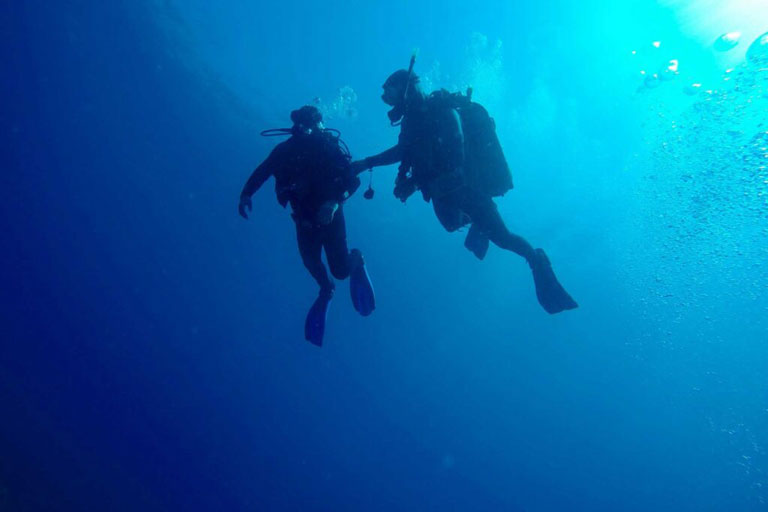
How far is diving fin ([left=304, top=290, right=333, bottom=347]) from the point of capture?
18.9 feet

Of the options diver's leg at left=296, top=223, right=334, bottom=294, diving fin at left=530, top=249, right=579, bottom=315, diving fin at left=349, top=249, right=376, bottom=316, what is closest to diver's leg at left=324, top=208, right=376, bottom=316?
diving fin at left=349, top=249, right=376, bottom=316

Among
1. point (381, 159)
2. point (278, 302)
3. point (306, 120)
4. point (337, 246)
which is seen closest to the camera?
point (306, 120)

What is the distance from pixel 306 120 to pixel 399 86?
3.80 feet

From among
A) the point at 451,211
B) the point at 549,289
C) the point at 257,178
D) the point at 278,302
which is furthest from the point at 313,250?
the point at 278,302

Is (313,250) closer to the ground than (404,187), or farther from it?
closer to the ground

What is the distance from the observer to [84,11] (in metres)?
23.2

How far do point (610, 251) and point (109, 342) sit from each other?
42.4 metres

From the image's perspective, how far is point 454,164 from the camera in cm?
490

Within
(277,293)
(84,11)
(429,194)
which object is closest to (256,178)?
(429,194)

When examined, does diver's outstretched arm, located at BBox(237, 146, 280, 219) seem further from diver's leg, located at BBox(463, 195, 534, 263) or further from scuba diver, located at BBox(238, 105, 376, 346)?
diver's leg, located at BBox(463, 195, 534, 263)

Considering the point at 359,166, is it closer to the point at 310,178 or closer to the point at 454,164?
the point at 310,178

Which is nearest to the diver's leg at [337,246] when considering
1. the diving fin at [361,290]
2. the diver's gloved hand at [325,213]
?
the diving fin at [361,290]

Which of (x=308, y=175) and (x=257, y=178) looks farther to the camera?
(x=257, y=178)

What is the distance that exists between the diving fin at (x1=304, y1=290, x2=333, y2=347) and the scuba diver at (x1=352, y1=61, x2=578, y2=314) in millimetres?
1664
